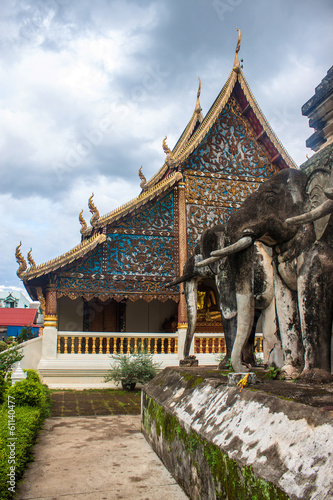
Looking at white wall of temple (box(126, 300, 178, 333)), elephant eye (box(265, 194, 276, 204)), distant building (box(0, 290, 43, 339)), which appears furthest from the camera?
distant building (box(0, 290, 43, 339))

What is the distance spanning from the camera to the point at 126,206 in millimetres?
10406


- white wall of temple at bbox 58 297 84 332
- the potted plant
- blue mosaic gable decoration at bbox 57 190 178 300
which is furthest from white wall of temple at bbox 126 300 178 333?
the potted plant

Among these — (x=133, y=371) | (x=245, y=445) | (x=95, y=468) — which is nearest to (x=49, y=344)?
(x=133, y=371)

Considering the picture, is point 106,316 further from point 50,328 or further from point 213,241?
point 213,241

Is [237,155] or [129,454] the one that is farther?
[237,155]

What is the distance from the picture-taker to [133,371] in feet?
29.9

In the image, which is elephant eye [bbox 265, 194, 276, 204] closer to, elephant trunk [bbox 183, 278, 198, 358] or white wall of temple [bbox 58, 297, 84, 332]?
elephant trunk [bbox 183, 278, 198, 358]

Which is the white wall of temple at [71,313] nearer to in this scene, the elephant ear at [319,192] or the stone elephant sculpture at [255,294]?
the stone elephant sculpture at [255,294]

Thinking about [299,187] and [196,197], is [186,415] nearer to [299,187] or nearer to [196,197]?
[299,187]

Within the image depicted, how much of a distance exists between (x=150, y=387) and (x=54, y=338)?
5.88 m

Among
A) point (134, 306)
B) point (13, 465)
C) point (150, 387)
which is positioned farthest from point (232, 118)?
point (13, 465)

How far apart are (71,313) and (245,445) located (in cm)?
1212

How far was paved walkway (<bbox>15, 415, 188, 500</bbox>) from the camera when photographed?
9.33ft

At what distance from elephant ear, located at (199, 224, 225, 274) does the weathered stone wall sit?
1.76 metres
